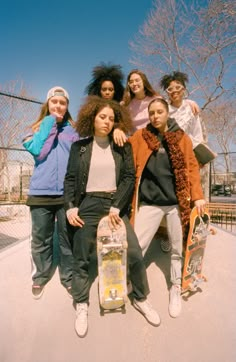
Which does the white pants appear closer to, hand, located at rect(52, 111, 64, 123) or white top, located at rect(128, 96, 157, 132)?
white top, located at rect(128, 96, 157, 132)

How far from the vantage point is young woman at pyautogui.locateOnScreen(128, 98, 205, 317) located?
231 cm

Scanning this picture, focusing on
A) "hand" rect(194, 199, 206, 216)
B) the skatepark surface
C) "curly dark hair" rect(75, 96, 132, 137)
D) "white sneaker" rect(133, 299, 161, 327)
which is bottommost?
the skatepark surface

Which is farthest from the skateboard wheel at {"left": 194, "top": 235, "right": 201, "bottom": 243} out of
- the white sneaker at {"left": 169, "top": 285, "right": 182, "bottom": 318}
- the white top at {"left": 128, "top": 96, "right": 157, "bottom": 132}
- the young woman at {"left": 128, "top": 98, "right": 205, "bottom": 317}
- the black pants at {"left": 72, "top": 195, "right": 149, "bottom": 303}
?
the white top at {"left": 128, "top": 96, "right": 157, "bottom": 132}

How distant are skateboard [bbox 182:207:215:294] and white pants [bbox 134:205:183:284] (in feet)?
0.30

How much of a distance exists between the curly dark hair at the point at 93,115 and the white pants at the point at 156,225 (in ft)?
2.83

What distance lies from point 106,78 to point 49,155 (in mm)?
1370

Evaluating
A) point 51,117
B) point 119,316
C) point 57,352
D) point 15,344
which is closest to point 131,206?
point 119,316

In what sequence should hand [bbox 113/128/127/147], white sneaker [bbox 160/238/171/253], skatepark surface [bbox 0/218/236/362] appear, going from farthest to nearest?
white sneaker [bbox 160/238/171/253]
hand [bbox 113/128/127/147]
skatepark surface [bbox 0/218/236/362]

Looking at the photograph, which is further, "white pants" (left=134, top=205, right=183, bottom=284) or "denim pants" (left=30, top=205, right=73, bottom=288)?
"denim pants" (left=30, top=205, right=73, bottom=288)

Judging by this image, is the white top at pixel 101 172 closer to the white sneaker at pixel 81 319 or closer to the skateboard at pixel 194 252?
the skateboard at pixel 194 252

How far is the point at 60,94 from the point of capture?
2404 mm

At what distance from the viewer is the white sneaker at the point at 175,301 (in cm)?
211

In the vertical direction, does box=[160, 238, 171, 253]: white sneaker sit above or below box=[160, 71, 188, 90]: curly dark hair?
below

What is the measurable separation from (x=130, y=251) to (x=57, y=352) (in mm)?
932
